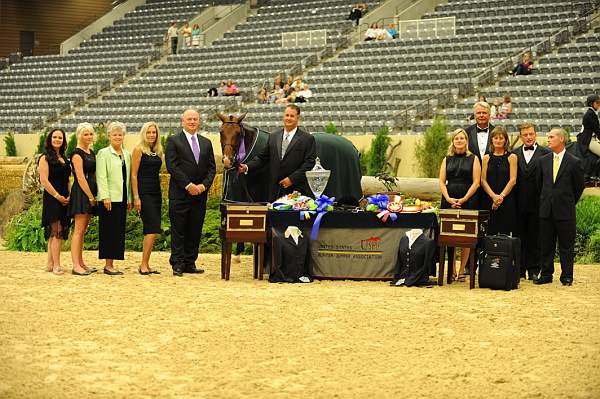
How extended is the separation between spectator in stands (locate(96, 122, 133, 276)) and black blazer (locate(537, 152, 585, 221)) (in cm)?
457

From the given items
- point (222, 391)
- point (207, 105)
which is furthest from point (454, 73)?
point (222, 391)

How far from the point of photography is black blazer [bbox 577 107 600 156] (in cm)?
1661

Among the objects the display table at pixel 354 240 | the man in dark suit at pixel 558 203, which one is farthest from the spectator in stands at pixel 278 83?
the man in dark suit at pixel 558 203

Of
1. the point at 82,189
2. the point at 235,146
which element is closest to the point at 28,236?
the point at 82,189

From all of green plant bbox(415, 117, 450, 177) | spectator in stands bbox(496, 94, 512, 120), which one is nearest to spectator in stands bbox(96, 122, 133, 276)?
green plant bbox(415, 117, 450, 177)

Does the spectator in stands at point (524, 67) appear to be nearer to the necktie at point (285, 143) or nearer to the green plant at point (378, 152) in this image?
the green plant at point (378, 152)

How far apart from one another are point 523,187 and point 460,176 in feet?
2.57

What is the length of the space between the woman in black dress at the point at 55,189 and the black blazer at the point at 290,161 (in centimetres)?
211

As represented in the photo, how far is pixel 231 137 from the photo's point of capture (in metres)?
11.9

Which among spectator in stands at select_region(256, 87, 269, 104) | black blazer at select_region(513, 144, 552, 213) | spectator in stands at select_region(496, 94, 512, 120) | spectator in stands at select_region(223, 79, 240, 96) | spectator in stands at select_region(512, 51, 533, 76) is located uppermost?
spectator in stands at select_region(512, 51, 533, 76)

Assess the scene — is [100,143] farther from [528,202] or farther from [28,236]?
[528,202]


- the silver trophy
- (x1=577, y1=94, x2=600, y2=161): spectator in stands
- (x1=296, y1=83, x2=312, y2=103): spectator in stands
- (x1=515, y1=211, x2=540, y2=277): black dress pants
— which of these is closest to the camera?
(x1=515, y1=211, x2=540, y2=277): black dress pants

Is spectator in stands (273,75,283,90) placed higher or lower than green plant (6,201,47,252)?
higher

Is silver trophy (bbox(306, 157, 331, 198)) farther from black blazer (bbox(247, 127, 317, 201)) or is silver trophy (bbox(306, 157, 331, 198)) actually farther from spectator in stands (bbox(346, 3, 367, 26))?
Answer: spectator in stands (bbox(346, 3, 367, 26))
